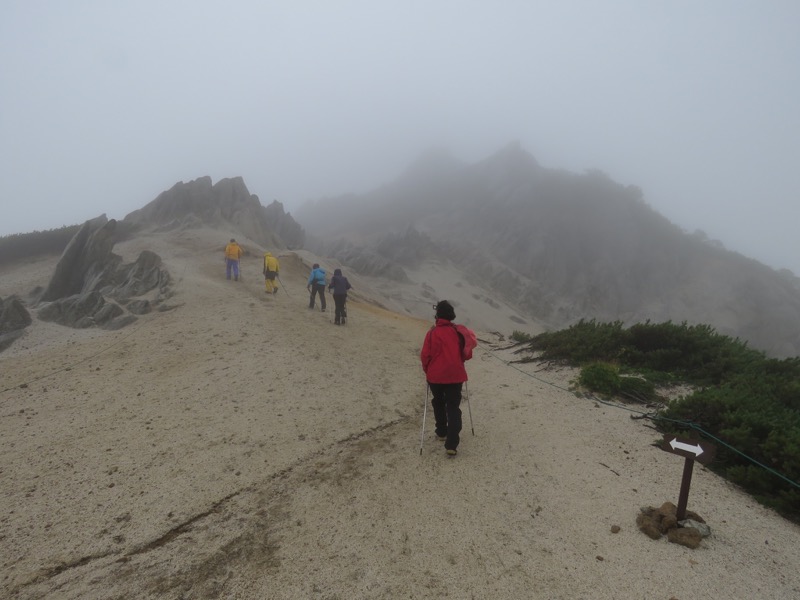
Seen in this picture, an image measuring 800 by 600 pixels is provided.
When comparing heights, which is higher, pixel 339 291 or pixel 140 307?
pixel 339 291

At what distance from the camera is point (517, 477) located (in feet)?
18.8

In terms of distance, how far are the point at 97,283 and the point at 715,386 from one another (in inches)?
956

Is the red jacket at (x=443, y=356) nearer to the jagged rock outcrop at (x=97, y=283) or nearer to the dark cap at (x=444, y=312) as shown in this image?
the dark cap at (x=444, y=312)

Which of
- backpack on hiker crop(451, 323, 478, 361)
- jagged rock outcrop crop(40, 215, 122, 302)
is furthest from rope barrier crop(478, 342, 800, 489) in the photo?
jagged rock outcrop crop(40, 215, 122, 302)

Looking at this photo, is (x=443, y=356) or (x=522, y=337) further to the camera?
(x=522, y=337)

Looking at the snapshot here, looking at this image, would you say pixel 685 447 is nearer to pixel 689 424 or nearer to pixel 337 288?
pixel 689 424

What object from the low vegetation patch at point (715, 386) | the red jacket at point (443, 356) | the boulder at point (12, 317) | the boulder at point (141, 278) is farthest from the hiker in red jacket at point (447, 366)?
the boulder at point (12, 317)

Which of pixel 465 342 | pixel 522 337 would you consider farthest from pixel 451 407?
pixel 522 337

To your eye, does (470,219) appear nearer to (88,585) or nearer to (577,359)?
(577,359)

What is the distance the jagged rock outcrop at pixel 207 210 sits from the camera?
37438 millimetres

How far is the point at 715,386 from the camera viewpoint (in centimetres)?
892

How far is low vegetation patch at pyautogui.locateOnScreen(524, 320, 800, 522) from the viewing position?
17.9ft

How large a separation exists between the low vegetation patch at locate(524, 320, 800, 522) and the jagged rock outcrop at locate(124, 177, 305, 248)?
32345 millimetres

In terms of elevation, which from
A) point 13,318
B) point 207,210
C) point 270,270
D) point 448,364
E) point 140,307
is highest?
point 207,210
